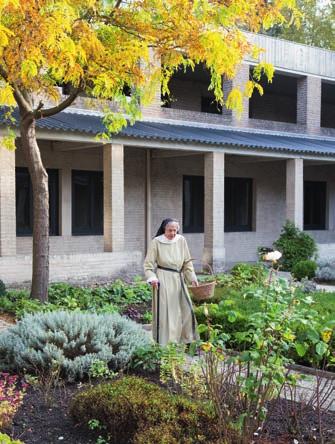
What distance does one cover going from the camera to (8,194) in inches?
508

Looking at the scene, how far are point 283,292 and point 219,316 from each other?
4403 millimetres

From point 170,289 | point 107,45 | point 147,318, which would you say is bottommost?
point 147,318

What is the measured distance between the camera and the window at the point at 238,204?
21.3m

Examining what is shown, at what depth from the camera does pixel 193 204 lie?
20.5 m

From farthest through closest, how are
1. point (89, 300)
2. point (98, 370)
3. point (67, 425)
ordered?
point (89, 300)
point (98, 370)
point (67, 425)

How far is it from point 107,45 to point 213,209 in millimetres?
8508

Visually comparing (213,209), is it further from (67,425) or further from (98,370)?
(67,425)

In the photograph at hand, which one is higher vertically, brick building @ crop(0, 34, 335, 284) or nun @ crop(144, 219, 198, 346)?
brick building @ crop(0, 34, 335, 284)

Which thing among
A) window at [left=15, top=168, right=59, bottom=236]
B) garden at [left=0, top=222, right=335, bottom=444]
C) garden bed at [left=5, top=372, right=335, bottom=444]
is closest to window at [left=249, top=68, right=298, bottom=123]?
window at [left=15, top=168, right=59, bottom=236]

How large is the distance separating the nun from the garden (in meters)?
0.42

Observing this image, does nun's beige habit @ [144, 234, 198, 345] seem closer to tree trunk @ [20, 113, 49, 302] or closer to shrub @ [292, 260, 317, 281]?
tree trunk @ [20, 113, 49, 302]

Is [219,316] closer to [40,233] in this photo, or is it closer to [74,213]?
[40,233]

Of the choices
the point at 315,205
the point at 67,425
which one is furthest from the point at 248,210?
the point at 67,425

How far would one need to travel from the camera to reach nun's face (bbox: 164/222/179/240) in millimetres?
6915
